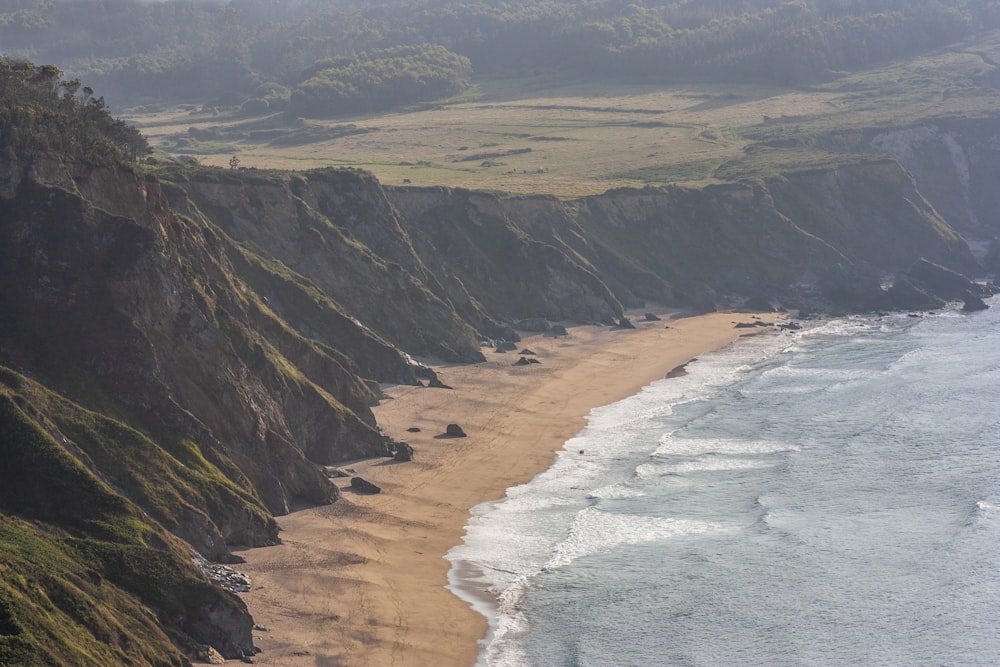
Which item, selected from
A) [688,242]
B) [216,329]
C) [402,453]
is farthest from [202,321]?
[688,242]

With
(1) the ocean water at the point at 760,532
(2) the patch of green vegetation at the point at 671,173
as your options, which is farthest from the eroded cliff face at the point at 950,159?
(1) the ocean water at the point at 760,532

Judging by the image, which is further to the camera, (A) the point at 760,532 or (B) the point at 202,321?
(A) the point at 760,532

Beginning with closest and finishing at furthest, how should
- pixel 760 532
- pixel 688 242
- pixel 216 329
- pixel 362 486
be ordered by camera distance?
1. pixel 216 329
2. pixel 760 532
3. pixel 362 486
4. pixel 688 242

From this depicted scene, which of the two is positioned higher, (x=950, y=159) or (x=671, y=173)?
(x=671, y=173)

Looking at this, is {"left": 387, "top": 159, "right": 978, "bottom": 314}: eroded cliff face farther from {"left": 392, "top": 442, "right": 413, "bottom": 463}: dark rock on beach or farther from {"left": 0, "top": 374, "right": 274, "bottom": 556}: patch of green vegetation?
{"left": 0, "top": 374, "right": 274, "bottom": 556}: patch of green vegetation

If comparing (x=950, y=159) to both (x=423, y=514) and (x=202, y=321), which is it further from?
(x=202, y=321)
